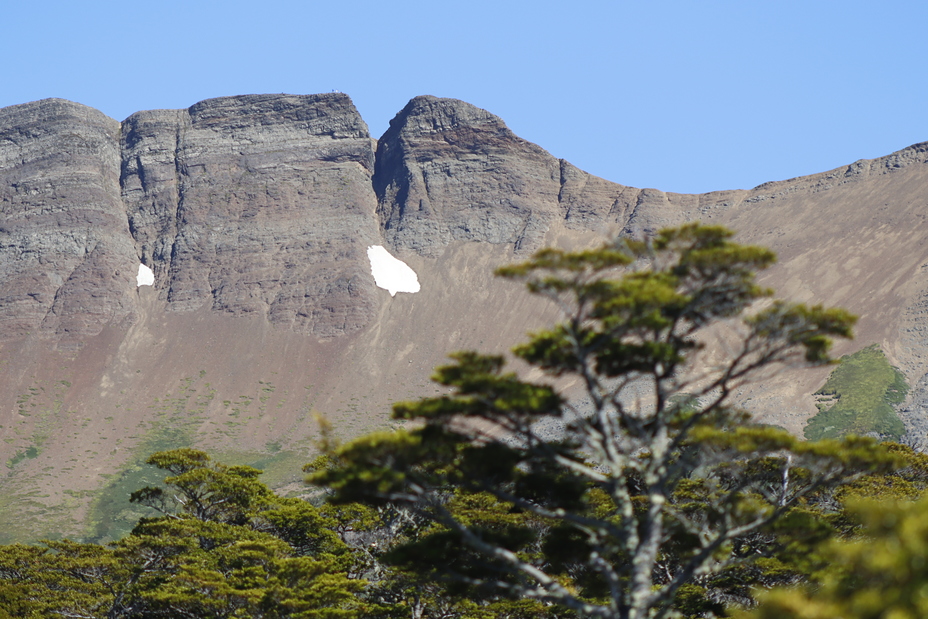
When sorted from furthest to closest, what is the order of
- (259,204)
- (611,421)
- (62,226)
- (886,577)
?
1. (259,204)
2. (62,226)
3. (611,421)
4. (886,577)

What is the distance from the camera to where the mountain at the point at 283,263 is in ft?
408

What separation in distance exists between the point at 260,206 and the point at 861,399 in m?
115

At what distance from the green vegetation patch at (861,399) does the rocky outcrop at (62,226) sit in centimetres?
11361

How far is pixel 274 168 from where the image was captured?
180 m

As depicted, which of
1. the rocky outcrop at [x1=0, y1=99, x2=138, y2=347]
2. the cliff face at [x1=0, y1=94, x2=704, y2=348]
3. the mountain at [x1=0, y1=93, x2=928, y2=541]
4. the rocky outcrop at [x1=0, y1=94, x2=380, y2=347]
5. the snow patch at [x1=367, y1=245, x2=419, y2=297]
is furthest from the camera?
the snow patch at [x1=367, y1=245, x2=419, y2=297]

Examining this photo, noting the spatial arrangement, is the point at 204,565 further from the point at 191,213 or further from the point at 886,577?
the point at 191,213

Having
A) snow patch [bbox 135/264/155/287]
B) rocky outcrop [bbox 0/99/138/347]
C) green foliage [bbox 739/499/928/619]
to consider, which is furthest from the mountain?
green foliage [bbox 739/499/928/619]

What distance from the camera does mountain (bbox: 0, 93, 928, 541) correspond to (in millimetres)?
124500

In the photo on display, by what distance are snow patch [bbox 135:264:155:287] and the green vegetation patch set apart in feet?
385

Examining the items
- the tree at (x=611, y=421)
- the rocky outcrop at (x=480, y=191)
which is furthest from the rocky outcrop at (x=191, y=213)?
the tree at (x=611, y=421)

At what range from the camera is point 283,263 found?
166250 mm

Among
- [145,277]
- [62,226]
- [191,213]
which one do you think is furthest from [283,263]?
[62,226]

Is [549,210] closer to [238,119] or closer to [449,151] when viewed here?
[449,151]

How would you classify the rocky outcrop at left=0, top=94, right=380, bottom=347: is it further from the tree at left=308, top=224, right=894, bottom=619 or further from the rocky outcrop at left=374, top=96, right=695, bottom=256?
the tree at left=308, top=224, right=894, bottom=619
